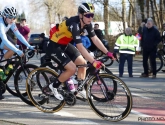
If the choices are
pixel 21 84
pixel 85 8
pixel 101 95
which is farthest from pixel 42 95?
pixel 85 8

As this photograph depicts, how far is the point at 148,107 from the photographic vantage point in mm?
8562

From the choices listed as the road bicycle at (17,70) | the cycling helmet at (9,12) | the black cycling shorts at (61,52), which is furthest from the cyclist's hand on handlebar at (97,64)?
the cycling helmet at (9,12)

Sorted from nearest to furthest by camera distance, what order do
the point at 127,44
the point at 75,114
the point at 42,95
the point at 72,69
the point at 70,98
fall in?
the point at 72,69
the point at 70,98
the point at 75,114
the point at 42,95
the point at 127,44

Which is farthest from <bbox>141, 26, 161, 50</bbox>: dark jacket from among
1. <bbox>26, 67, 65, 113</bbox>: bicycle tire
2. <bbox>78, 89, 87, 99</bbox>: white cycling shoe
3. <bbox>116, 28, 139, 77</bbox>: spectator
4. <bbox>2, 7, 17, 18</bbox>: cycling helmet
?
<bbox>78, 89, 87, 99</bbox>: white cycling shoe

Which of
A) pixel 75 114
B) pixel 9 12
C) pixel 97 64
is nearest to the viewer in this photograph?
pixel 97 64

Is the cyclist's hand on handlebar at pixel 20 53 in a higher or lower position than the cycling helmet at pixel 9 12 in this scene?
lower

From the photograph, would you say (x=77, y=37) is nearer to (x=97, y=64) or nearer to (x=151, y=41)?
(x=97, y=64)

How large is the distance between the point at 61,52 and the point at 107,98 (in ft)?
A: 3.65

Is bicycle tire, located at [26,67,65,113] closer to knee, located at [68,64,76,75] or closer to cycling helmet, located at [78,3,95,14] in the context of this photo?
knee, located at [68,64,76,75]

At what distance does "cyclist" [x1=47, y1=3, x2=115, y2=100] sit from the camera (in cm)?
715

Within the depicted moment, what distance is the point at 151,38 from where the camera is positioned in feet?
47.3

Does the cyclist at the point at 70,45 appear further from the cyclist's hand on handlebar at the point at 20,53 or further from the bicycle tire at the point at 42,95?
the cyclist's hand on handlebar at the point at 20,53

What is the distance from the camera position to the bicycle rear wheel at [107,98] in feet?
22.8

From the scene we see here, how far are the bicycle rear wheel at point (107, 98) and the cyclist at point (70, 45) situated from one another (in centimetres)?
31
